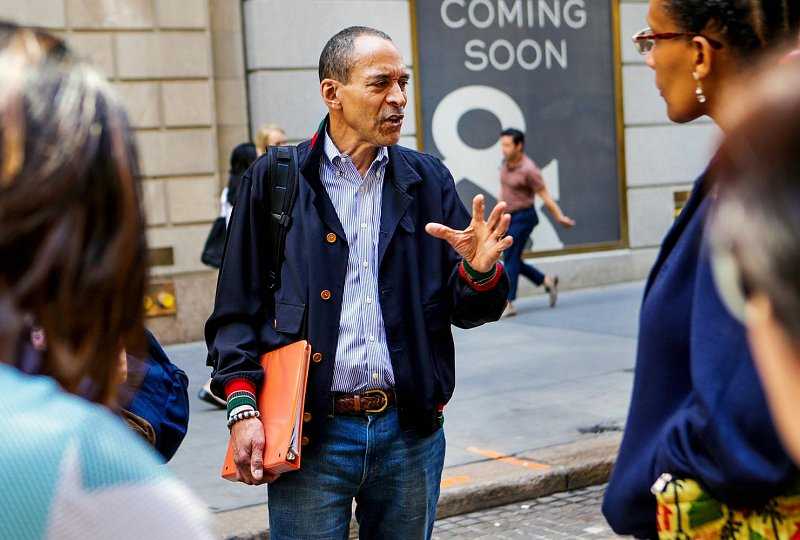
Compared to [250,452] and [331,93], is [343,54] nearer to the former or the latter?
[331,93]

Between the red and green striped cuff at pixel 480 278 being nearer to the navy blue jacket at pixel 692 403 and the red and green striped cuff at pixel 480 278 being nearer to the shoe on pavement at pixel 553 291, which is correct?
the navy blue jacket at pixel 692 403

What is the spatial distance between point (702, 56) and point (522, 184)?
965 cm

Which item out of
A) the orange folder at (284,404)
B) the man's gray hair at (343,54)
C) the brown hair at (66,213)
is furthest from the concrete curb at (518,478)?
the brown hair at (66,213)

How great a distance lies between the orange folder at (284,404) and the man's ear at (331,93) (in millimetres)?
748

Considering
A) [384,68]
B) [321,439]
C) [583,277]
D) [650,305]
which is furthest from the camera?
[583,277]

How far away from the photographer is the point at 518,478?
609cm

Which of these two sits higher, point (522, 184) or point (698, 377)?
point (698, 377)

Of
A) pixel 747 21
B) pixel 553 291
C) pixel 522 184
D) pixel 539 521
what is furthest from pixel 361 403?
pixel 553 291

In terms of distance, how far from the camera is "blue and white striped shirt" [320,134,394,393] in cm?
316

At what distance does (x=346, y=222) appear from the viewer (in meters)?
3.28

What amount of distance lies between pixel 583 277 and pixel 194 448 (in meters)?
7.18

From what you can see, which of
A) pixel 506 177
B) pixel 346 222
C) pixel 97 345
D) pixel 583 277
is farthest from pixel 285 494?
pixel 583 277

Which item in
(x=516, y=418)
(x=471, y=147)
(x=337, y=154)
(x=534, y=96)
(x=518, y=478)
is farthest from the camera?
(x=534, y=96)

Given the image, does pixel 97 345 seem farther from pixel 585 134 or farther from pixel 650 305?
pixel 585 134
